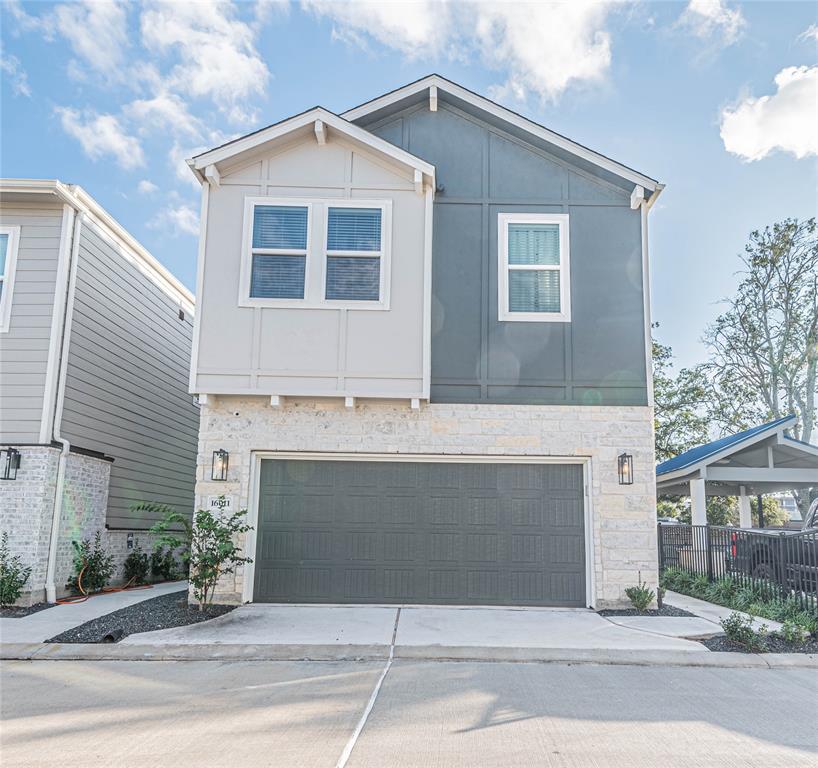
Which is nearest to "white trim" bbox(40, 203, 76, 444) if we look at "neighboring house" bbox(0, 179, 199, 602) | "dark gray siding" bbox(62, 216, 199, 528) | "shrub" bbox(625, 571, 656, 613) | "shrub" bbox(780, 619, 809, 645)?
"neighboring house" bbox(0, 179, 199, 602)

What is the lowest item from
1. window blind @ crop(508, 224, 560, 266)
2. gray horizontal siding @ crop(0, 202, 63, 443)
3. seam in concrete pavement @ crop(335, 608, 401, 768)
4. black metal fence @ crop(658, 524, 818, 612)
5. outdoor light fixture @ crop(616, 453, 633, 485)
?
seam in concrete pavement @ crop(335, 608, 401, 768)

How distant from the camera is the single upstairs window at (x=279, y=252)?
31.3 feet

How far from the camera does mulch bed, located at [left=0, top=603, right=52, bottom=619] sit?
862cm

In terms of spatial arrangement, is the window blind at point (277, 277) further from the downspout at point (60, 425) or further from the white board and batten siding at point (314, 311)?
the downspout at point (60, 425)

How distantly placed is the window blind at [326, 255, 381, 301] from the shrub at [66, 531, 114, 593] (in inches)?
213

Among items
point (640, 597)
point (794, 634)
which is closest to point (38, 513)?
point (640, 597)

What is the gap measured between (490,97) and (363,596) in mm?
7403

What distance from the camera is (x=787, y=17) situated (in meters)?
12.6

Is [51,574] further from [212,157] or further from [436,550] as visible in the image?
[212,157]

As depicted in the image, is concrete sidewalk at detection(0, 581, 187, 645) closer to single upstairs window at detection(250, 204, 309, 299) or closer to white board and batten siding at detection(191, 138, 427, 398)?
white board and batten siding at detection(191, 138, 427, 398)

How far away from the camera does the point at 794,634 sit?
7.27m

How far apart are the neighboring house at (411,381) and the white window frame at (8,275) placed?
2896mm

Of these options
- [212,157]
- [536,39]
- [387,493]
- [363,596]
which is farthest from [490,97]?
[363,596]

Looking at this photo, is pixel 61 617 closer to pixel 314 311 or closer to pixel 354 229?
pixel 314 311
